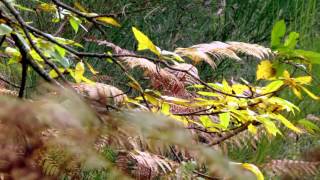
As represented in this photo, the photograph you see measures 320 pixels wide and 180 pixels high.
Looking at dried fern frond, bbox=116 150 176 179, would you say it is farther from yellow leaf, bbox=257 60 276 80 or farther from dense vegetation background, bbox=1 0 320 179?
dense vegetation background, bbox=1 0 320 179

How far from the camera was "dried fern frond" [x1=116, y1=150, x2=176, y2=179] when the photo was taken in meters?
0.89

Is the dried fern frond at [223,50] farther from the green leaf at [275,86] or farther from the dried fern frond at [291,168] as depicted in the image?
the dried fern frond at [291,168]

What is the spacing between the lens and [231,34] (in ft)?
9.98

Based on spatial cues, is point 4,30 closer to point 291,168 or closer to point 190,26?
point 291,168

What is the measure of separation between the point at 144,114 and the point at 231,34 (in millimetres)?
2784

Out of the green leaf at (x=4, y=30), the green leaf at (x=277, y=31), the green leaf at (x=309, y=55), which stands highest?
the green leaf at (x=4, y=30)

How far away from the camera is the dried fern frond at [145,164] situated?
0.89 m

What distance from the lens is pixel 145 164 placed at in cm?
93

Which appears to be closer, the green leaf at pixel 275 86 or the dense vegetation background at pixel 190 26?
the green leaf at pixel 275 86

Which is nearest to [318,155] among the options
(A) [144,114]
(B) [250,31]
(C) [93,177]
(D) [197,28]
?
(A) [144,114]

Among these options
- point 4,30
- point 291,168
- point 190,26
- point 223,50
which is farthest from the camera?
point 190,26

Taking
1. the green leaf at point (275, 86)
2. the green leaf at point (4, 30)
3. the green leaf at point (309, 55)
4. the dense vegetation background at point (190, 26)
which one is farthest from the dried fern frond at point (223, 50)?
the dense vegetation background at point (190, 26)

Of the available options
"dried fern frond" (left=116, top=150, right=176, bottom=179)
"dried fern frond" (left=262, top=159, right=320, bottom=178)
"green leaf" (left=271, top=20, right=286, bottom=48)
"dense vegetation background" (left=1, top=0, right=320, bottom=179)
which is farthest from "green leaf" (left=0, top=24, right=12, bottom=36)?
"dense vegetation background" (left=1, top=0, right=320, bottom=179)

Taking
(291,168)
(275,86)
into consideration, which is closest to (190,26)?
(291,168)
